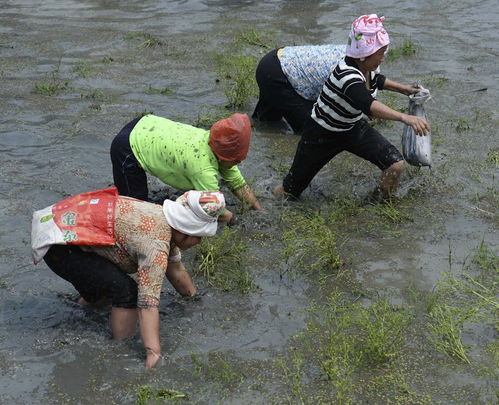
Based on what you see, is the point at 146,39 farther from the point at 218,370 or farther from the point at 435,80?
the point at 218,370

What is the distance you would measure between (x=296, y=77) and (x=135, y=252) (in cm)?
319

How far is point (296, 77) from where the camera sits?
22.4 feet

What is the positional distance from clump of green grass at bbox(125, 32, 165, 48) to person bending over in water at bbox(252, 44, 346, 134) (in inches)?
124

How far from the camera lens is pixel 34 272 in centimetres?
498

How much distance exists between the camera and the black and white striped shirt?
5.25m

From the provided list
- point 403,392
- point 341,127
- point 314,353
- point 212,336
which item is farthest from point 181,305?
point 341,127

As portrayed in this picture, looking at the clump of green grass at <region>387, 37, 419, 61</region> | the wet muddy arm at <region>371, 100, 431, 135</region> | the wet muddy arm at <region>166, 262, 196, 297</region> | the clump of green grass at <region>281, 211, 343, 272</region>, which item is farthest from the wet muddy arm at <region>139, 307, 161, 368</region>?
the clump of green grass at <region>387, 37, 419, 61</region>

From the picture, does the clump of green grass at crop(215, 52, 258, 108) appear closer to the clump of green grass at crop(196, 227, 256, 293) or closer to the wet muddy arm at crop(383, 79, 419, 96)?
the wet muddy arm at crop(383, 79, 419, 96)

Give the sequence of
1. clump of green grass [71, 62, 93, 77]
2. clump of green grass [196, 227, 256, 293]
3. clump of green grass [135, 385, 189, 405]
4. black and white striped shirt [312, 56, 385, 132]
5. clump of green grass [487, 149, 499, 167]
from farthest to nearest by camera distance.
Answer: clump of green grass [71, 62, 93, 77] → clump of green grass [487, 149, 499, 167] → black and white striped shirt [312, 56, 385, 132] → clump of green grass [196, 227, 256, 293] → clump of green grass [135, 385, 189, 405]

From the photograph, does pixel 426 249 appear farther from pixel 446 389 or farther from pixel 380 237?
pixel 446 389

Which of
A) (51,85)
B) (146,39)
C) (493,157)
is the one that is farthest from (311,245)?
(146,39)

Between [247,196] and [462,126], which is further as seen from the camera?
[462,126]

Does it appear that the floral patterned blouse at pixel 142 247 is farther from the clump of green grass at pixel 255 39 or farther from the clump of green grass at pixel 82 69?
the clump of green grass at pixel 255 39

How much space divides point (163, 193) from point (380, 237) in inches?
69.1
